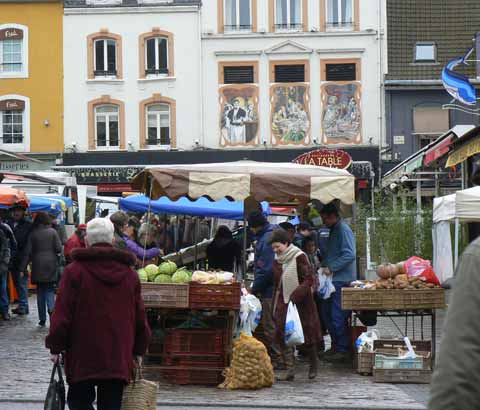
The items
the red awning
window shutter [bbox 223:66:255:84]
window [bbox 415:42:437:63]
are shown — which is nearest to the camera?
the red awning

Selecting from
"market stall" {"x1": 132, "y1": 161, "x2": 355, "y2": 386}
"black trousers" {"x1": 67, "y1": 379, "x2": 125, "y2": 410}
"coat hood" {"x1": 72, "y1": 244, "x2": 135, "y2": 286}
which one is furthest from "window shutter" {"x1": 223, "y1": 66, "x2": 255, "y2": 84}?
"black trousers" {"x1": 67, "y1": 379, "x2": 125, "y2": 410}

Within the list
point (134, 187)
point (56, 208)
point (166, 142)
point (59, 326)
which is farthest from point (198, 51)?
point (59, 326)

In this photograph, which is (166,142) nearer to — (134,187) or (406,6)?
(406,6)

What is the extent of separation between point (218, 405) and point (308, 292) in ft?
6.85

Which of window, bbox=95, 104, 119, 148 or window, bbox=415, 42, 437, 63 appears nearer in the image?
window, bbox=95, 104, 119, 148

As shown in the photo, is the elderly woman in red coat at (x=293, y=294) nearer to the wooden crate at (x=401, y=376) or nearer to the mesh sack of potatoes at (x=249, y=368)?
the mesh sack of potatoes at (x=249, y=368)

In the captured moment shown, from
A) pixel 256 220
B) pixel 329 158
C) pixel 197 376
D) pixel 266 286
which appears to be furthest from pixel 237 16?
pixel 197 376

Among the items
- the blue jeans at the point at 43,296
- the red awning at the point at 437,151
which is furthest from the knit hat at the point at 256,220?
the red awning at the point at 437,151

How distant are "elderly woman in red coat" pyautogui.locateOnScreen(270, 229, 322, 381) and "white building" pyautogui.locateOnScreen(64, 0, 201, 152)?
3107 cm

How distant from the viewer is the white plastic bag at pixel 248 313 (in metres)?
12.2

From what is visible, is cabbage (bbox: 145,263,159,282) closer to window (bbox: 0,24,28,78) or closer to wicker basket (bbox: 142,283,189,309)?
wicker basket (bbox: 142,283,189,309)

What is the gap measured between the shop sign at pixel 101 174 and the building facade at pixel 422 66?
31.5 ft

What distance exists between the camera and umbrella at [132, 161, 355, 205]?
13.0 m

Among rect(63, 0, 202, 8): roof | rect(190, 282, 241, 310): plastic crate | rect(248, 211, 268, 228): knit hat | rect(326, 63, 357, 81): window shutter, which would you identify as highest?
rect(63, 0, 202, 8): roof
